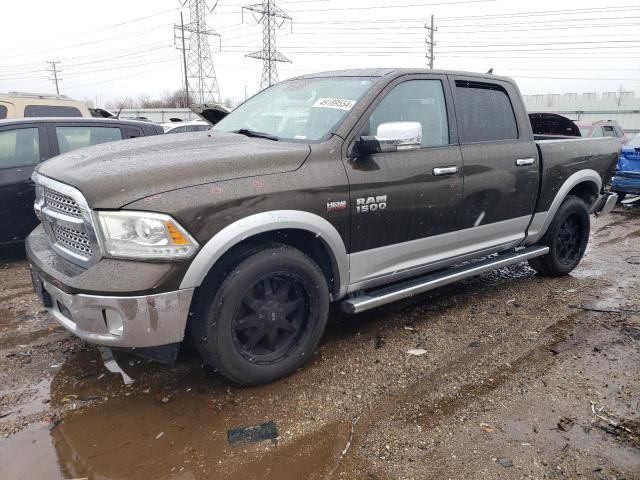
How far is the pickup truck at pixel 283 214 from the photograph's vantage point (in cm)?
255

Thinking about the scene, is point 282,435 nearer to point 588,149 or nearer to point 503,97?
point 503,97

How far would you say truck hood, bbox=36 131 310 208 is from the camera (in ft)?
8.36

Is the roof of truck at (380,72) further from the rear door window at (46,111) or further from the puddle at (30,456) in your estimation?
the rear door window at (46,111)

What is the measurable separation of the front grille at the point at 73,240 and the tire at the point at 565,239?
4301 mm

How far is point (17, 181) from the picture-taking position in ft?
17.7

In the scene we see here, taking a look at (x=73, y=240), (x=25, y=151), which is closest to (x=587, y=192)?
(x=73, y=240)

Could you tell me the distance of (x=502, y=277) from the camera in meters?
5.45

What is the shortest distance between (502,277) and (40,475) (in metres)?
4.63

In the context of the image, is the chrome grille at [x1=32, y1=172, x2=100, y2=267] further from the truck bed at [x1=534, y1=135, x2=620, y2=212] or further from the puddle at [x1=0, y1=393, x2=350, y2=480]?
the truck bed at [x1=534, y1=135, x2=620, y2=212]

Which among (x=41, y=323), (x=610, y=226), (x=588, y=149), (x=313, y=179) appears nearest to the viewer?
(x=313, y=179)

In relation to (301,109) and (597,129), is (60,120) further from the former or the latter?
(597,129)

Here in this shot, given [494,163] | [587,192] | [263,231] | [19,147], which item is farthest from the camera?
[19,147]

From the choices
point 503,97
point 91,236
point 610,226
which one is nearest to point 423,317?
point 503,97

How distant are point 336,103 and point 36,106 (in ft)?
26.8
